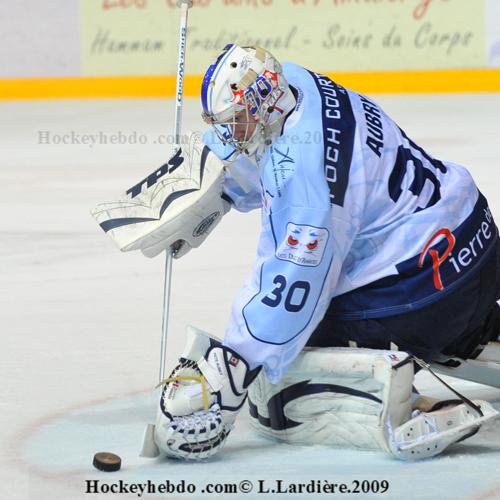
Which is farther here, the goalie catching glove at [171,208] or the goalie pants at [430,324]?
the goalie catching glove at [171,208]

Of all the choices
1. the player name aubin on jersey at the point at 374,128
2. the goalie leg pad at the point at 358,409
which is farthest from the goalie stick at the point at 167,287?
the player name aubin on jersey at the point at 374,128

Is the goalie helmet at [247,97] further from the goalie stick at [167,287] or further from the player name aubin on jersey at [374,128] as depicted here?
the goalie stick at [167,287]

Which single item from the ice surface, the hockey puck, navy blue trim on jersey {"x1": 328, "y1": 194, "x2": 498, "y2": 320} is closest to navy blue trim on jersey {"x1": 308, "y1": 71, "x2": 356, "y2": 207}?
navy blue trim on jersey {"x1": 328, "y1": 194, "x2": 498, "y2": 320}

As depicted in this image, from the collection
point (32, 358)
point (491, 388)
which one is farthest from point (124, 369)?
point (491, 388)

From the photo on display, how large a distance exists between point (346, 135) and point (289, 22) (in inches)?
285

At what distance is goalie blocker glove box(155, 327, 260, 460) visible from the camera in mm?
2992

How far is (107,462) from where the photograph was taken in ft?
9.61

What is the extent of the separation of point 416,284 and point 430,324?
0.33 ft

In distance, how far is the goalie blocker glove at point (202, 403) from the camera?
2992mm

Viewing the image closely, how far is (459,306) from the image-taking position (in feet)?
10.5

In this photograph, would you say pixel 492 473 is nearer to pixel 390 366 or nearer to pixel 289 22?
pixel 390 366

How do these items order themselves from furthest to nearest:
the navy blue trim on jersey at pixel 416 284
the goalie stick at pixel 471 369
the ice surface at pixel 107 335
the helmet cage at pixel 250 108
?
the goalie stick at pixel 471 369 → the navy blue trim on jersey at pixel 416 284 → the helmet cage at pixel 250 108 → the ice surface at pixel 107 335

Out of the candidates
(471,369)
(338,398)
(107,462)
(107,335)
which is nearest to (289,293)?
(338,398)

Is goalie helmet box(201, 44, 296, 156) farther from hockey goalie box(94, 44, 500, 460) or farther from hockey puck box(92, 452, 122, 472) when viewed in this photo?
hockey puck box(92, 452, 122, 472)
